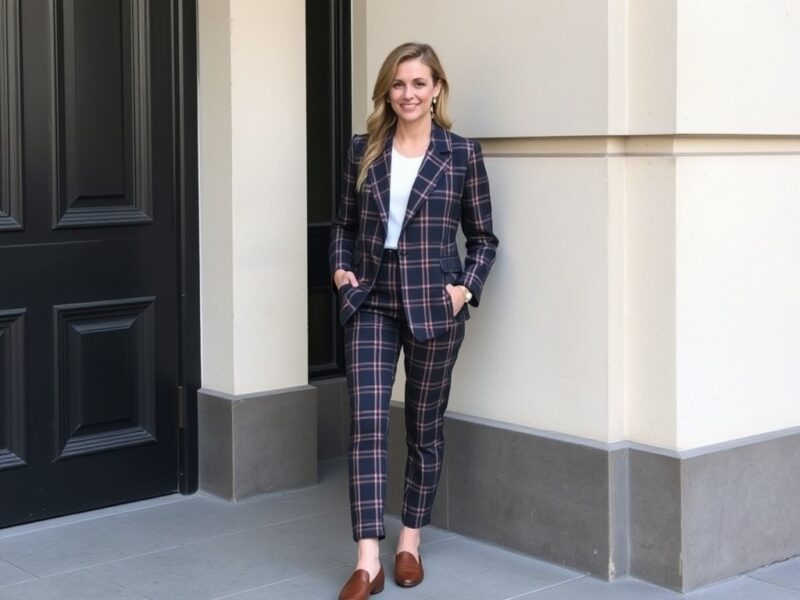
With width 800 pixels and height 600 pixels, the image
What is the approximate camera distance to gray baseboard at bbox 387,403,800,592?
5.00m

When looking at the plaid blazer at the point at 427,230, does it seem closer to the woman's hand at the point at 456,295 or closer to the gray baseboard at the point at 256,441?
the woman's hand at the point at 456,295

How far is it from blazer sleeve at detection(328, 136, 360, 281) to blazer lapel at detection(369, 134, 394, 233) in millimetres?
118

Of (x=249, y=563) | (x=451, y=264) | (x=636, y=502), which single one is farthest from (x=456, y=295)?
(x=249, y=563)

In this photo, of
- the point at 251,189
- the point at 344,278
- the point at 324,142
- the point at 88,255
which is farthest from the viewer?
the point at 324,142

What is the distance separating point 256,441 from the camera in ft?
21.1

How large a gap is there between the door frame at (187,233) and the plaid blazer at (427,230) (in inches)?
54.8

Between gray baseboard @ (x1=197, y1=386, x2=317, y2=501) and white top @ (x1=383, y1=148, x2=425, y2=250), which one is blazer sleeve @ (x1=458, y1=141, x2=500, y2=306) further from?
gray baseboard @ (x1=197, y1=386, x2=317, y2=501)

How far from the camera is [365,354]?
4.99 metres

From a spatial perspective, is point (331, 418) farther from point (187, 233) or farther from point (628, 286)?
point (628, 286)

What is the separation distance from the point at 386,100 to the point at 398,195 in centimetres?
37

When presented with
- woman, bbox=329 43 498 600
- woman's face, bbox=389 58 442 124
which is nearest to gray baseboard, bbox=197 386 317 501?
woman, bbox=329 43 498 600

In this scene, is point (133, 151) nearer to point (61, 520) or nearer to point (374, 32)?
A: point (374, 32)

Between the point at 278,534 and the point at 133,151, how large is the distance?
6.00 feet

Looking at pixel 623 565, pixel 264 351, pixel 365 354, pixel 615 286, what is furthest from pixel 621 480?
pixel 264 351
